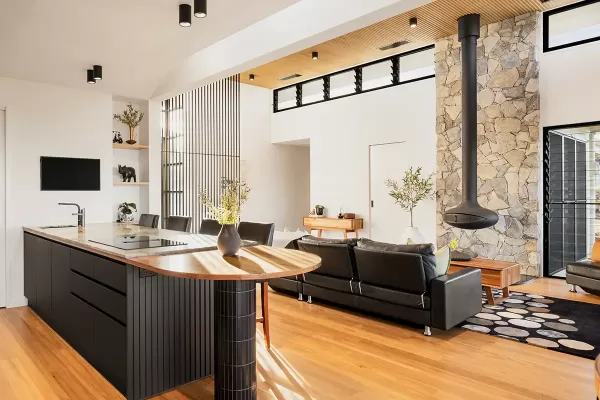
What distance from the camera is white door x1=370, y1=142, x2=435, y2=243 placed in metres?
7.50

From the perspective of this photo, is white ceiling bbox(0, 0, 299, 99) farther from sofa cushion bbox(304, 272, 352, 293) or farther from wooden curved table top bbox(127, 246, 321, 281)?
sofa cushion bbox(304, 272, 352, 293)

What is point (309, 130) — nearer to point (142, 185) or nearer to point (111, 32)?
point (142, 185)

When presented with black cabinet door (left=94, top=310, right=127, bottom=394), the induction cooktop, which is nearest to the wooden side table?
the induction cooktop

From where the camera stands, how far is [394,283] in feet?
12.2

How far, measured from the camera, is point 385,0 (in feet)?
9.76

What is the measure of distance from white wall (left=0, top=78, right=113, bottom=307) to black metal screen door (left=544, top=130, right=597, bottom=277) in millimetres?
6242

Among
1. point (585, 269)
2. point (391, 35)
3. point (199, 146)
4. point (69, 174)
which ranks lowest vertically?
point (585, 269)

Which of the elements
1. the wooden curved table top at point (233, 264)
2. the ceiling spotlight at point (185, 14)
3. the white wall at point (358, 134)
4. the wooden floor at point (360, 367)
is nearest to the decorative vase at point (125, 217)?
Answer: the wooden floor at point (360, 367)

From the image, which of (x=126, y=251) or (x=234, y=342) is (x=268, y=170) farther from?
(x=234, y=342)

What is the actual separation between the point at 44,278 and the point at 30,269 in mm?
648

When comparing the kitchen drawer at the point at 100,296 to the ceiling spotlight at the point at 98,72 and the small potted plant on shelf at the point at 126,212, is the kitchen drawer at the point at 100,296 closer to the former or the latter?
the ceiling spotlight at the point at 98,72

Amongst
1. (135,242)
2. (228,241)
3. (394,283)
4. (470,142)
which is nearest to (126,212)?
(135,242)

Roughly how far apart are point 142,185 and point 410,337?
4.19 meters

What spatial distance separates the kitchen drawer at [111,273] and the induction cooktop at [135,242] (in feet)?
0.43
